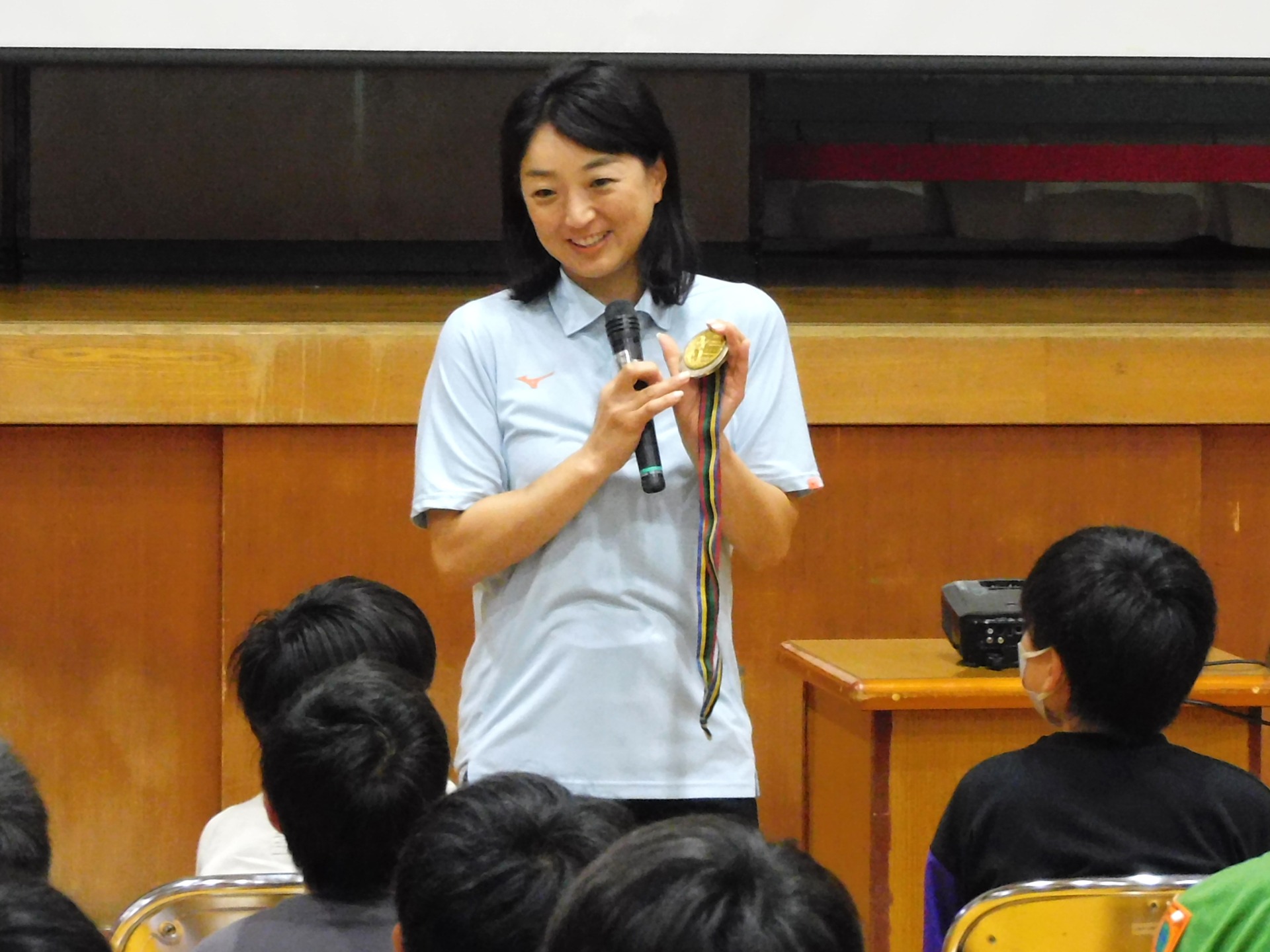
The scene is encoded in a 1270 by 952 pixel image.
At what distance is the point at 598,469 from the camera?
1421mm

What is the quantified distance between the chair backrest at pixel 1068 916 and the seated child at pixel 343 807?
46cm

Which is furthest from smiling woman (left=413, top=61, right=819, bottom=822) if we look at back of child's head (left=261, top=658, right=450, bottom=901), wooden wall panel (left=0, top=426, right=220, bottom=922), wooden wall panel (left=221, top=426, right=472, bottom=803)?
wooden wall panel (left=0, top=426, right=220, bottom=922)

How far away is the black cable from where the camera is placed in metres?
2.13

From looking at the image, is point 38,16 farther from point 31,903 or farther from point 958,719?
point 31,903

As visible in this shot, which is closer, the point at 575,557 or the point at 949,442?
the point at 575,557

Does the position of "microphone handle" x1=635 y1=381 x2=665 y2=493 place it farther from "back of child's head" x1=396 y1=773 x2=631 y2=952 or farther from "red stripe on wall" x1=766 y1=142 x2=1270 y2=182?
"red stripe on wall" x1=766 y1=142 x2=1270 y2=182

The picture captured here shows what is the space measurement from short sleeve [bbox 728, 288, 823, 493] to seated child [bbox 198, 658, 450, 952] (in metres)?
0.43

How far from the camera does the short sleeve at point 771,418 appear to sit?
154 centimetres

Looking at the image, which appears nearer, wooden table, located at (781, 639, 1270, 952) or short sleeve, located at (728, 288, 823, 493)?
short sleeve, located at (728, 288, 823, 493)

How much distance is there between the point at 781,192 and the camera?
532cm

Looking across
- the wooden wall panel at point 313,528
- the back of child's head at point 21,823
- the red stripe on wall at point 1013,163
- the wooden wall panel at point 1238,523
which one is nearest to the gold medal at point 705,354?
the back of child's head at point 21,823

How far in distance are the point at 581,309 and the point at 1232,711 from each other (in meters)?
1.13

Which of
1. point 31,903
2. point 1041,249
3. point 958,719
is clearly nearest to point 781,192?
point 1041,249

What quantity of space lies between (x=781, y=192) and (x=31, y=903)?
186 inches
